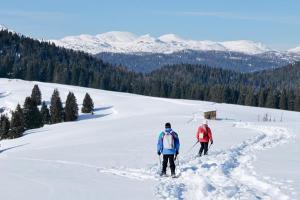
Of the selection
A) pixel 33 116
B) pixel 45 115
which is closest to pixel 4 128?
pixel 33 116

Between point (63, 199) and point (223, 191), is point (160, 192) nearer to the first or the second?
point (223, 191)

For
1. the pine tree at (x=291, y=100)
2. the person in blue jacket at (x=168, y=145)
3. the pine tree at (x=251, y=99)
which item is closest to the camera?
the person in blue jacket at (x=168, y=145)

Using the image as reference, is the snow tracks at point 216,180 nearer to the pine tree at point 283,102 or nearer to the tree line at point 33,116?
the tree line at point 33,116

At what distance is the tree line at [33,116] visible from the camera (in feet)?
240

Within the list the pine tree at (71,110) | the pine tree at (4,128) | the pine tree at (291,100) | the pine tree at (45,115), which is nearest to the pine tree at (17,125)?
the pine tree at (4,128)

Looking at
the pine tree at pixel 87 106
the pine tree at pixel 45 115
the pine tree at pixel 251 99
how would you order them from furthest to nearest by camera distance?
the pine tree at pixel 251 99
the pine tree at pixel 87 106
the pine tree at pixel 45 115

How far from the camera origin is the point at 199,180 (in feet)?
53.9

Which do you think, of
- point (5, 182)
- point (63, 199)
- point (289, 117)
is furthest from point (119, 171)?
point (289, 117)

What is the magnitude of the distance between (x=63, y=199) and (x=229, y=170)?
813cm

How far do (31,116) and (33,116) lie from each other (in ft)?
1.29

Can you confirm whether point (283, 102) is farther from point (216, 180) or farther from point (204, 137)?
point (216, 180)

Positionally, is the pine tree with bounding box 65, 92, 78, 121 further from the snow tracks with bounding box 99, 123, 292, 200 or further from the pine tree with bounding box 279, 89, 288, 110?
the pine tree with bounding box 279, 89, 288, 110

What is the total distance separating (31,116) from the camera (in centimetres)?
7925

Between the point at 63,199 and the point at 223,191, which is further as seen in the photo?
the point at 223,191
